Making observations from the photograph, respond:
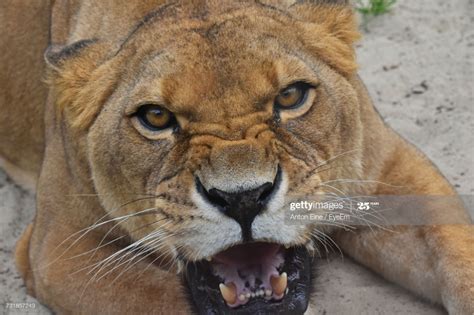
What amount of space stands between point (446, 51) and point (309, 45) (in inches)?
80.9

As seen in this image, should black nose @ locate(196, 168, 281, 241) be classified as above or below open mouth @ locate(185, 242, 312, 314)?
above

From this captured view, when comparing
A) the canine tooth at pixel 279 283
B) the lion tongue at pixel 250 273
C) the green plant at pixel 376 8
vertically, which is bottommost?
the green plant at pixel 376 8

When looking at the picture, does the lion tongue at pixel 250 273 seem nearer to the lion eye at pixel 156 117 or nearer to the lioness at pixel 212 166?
the lioness at pixel 212 166

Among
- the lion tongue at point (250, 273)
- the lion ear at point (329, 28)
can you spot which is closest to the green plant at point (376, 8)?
the lion ear at point (329, 28)

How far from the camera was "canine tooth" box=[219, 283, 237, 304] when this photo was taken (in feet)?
10.5

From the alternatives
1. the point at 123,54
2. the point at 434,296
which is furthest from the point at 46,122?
the point at 434,296

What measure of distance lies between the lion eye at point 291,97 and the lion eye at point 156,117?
0.34 meters

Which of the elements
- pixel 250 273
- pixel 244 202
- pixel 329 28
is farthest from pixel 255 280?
pixel 329 28

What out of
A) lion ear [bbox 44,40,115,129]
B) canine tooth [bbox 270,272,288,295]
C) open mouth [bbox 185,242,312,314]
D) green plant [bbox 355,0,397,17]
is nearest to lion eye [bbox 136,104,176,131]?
lion ear [bbox 44,40,115,129]

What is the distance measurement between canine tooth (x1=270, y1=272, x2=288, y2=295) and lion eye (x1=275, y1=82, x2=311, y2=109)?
540mm

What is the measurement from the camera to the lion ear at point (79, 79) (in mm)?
3629

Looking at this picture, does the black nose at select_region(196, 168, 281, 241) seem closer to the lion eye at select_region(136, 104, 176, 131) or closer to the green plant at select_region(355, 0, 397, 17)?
the lion eye at select_region(136, 104, 176, 131)

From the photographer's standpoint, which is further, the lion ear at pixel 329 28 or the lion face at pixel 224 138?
the lion ear at pixel 329 28

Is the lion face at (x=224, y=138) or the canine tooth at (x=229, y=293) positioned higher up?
the lion face at (x=224, y=138)
